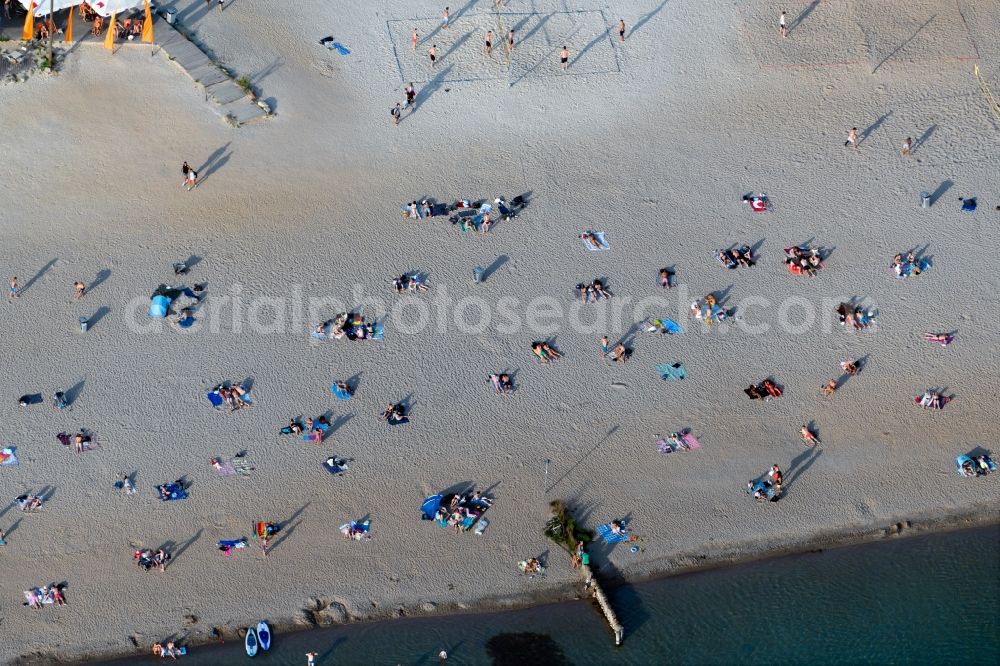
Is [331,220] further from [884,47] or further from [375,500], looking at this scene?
[884,47]

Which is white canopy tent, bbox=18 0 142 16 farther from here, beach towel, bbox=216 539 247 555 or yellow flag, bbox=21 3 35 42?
beach towel, bbox=216 539 247 555

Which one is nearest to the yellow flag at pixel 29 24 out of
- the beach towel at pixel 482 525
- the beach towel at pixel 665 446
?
the beach towel at pixel 482 525

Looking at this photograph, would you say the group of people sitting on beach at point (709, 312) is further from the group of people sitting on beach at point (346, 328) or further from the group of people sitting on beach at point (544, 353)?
the group of people sitting on beach at point (346, 328)

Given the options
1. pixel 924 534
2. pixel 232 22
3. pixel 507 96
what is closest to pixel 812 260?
pixel 924 534

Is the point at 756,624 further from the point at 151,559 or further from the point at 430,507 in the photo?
the point at 151,559

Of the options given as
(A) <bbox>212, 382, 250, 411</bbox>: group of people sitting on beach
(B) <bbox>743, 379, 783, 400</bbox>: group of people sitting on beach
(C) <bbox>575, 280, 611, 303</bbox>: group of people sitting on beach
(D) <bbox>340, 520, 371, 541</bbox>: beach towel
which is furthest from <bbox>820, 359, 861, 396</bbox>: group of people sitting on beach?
(A) <bbox>212, 382, 250, 411</bbox>: group of people sitting on beach
